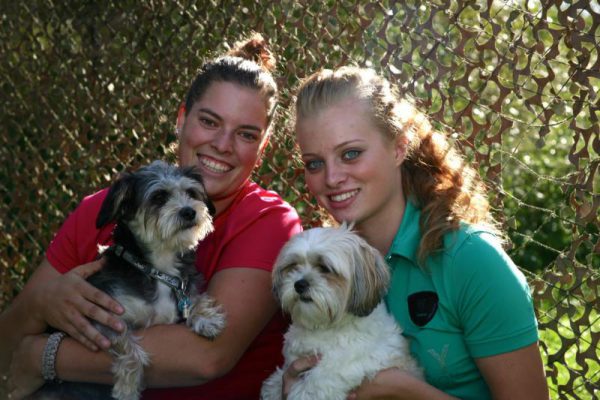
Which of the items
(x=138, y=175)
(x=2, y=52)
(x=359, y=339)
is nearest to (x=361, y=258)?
(x=359, y=339)

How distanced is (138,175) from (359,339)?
1.27m

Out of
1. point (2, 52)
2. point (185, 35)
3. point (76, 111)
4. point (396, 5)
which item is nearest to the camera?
point (396, 5)

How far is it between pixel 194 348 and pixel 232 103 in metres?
1.14

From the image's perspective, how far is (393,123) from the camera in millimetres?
3506

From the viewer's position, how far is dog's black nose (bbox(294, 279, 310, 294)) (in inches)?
126

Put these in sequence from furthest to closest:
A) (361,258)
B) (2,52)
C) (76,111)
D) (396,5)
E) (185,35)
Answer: (2,52) < (76,111) < (185,35) < (396,5) < (361,258)

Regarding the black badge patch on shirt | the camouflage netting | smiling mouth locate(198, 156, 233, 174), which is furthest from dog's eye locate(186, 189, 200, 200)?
the camouflage netting

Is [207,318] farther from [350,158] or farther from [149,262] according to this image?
[350,158]

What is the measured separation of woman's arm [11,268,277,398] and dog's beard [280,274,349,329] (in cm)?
36

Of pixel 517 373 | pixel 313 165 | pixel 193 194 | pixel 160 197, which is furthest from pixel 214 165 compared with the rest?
pixel 517 373

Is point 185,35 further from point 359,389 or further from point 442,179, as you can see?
point 359,389

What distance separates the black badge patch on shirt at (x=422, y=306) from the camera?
10.8 ft

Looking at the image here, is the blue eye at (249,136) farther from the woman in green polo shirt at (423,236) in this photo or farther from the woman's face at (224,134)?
the woman in green polo shirt at (423,236)

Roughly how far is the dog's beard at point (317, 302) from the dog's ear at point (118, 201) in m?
0.84
